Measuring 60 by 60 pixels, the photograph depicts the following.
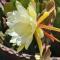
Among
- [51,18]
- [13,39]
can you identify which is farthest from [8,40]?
[51,18]

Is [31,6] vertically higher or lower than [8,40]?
higher

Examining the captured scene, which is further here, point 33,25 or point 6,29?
point 6,29

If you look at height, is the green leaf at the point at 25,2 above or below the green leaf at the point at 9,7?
above

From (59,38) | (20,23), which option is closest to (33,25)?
(20,23)

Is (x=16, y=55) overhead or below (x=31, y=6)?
Result: below

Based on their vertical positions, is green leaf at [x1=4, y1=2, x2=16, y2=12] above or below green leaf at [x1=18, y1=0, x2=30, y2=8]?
below

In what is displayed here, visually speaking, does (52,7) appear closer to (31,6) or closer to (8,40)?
(31,6)

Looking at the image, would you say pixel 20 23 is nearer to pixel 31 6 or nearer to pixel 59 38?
pixel 31 6

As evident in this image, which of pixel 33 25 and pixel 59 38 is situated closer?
pixel 33 25

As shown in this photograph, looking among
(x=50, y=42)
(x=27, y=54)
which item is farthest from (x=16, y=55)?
(x=50, y=42)
